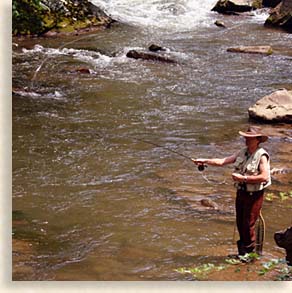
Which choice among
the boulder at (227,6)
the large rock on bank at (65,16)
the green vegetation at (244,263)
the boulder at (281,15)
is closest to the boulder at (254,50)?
the boulder at (281,15)

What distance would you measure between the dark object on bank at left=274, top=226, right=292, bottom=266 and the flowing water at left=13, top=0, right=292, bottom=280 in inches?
2.1

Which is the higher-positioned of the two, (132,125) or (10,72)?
(10,72)

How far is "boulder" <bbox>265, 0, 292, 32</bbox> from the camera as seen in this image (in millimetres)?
3331

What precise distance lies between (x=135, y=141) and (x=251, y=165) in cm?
61

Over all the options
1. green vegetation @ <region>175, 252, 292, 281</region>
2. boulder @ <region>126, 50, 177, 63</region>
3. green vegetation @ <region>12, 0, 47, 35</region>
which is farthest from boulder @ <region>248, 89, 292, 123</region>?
green vegetation @ <region>12, 0, 47, 35</region>

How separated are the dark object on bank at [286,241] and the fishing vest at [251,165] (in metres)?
0.22

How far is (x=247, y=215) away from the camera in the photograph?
2.69 meters

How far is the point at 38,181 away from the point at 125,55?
2.83 ft

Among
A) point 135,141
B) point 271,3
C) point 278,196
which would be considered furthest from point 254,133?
point 271,3

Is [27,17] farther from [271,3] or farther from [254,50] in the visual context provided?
[271,3]

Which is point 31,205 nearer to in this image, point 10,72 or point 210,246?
point 10,72

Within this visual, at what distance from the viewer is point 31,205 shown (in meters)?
2.74

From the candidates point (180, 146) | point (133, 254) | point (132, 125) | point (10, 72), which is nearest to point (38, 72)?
point (10, 72)

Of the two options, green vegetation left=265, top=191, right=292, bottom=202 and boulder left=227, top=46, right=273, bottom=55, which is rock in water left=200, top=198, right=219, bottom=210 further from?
boulder left=227, top=46, right=273, bottom=55
